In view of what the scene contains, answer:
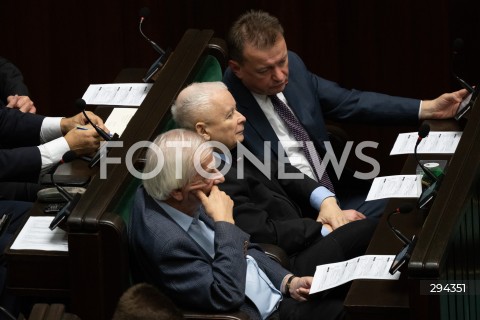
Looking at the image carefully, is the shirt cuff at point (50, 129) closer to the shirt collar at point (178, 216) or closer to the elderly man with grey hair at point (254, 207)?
the elderly man with grey hair at point (254, 207)

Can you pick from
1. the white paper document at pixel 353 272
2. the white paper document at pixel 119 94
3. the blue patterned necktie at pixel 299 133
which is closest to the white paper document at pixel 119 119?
the white paper document at pixel 119 94

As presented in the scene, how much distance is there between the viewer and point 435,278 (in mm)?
3502

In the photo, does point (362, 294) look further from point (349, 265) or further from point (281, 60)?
point (281, 60)

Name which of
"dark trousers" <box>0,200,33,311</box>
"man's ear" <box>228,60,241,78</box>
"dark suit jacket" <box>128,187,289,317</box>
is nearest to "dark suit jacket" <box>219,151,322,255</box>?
"man's ear" <box>228,60,241,78</box>

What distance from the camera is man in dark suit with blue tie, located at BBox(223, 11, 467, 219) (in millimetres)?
4773

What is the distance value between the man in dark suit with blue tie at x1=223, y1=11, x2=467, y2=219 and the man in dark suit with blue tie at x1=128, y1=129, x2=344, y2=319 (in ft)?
2.81

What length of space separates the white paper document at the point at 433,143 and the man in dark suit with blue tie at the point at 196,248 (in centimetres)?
87

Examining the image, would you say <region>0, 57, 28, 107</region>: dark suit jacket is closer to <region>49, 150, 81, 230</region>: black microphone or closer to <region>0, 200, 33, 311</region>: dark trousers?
<region>0, 200, 33, 311</region>: dark trousers

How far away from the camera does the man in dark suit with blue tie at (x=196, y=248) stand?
3.80m

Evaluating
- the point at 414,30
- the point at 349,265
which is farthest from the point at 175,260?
the point at 414,30

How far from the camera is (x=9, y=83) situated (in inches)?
218

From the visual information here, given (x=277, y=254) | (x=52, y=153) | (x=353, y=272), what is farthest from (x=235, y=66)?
(x=353, y=272)

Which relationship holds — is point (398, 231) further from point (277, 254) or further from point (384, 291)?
point (277, 254)

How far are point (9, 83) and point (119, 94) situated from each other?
0.71m
